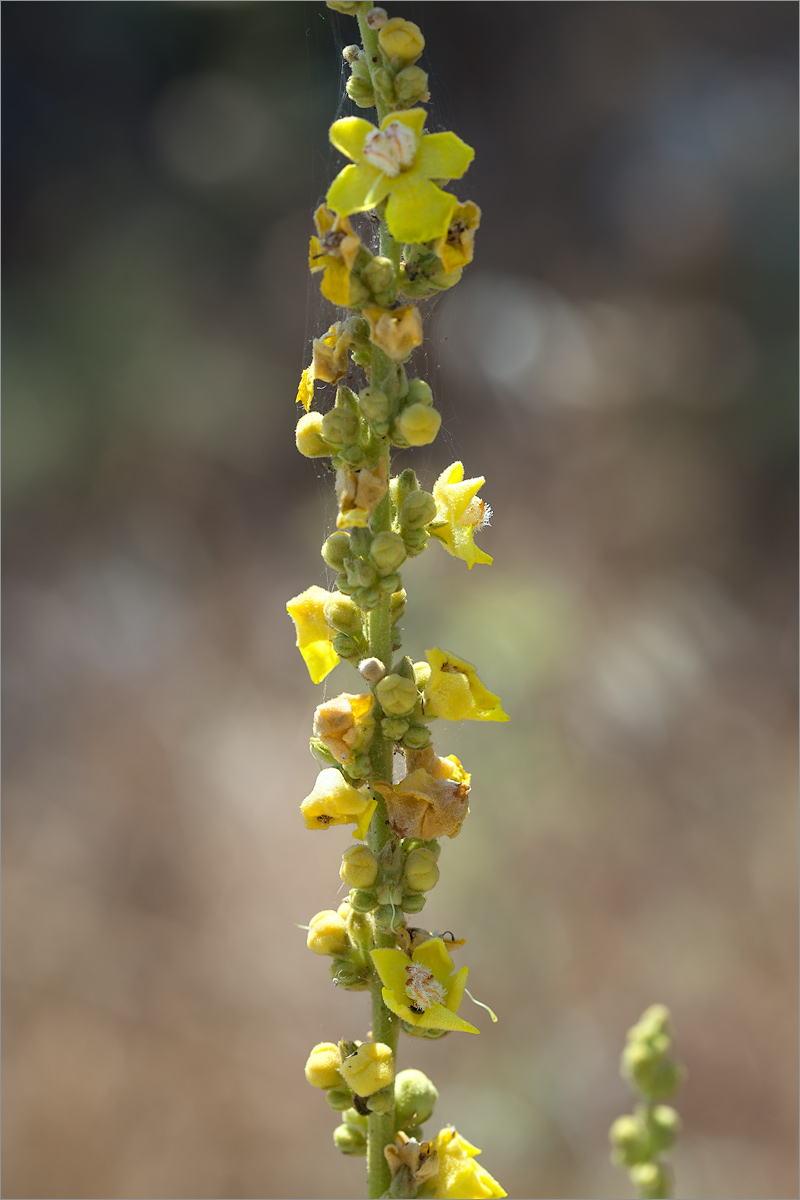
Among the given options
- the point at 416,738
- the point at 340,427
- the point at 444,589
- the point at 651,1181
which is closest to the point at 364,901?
the point at 416,738

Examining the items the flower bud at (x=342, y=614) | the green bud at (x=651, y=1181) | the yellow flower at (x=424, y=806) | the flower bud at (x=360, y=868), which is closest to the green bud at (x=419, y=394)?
the flower bud at (x=342, y=614)

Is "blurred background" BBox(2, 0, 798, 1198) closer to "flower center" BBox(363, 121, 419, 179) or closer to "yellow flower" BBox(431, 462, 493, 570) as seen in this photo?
"yellow flower" BBox(431, 462, 493, 570)

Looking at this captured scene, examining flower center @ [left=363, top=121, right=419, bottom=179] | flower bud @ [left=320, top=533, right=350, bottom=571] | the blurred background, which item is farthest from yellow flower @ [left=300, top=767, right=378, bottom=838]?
the blurred background

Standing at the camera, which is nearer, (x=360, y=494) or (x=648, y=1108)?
(x=360, y=494)

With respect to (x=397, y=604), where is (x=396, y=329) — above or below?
above

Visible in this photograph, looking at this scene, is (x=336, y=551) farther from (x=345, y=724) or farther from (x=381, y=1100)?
(x=381, y=1100)

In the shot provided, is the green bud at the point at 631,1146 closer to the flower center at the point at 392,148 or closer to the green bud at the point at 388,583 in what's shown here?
the green bud at the point at 388,583
